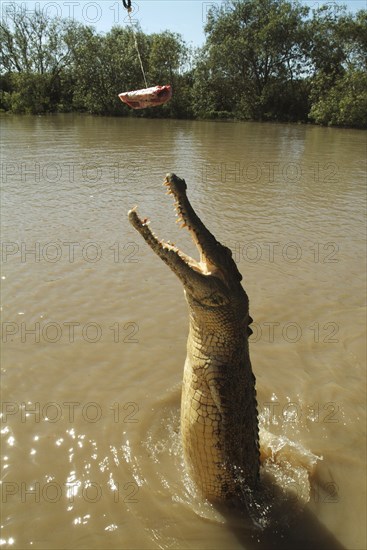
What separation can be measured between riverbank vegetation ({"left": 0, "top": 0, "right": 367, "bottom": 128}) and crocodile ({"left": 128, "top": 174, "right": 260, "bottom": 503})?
1200 inches

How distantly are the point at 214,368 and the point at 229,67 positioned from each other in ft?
124

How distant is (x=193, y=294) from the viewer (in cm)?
232

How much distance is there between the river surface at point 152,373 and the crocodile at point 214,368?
0.31 metres

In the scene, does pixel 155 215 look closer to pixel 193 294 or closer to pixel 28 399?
pixel 28 399

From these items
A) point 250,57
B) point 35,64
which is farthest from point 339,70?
point 35,64

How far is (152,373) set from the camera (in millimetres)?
3723

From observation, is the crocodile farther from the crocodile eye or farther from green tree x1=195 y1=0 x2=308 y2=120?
green tree x1=195 y1=0 x2=308 y2=120

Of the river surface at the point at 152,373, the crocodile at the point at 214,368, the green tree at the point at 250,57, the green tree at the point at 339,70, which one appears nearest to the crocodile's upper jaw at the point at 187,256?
the crocodile at the point at 214,368

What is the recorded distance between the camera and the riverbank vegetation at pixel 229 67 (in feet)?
106

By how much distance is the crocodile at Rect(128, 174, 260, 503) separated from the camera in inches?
88.4

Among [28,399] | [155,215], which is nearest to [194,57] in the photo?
[155,215]

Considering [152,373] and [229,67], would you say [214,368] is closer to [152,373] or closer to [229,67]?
[152,373]

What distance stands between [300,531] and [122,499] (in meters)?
1.10

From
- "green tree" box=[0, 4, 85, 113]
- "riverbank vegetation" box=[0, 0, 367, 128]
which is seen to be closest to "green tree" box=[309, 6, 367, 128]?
"riverbank vegetation" box=[0, 0, 367, 128]
